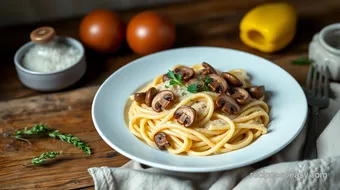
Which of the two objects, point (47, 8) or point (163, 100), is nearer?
point (163, 100)

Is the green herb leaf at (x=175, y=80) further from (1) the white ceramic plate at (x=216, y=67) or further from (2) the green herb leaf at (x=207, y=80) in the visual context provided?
(1) the white ceramic plate at (x=216, y=67)

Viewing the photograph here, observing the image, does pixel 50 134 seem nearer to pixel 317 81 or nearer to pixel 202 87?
pixel 202 87

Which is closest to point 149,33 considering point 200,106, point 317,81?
point 200,106

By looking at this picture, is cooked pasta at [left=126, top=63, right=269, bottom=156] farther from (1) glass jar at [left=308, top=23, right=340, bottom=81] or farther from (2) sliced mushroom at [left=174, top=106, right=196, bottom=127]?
(1) glass jar at [left=308, top=23, right=340, bottom=81]

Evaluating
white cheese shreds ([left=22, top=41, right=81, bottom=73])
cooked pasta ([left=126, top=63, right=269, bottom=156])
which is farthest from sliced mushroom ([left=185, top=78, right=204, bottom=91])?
white cheese shreds ([left=22, top=41, right=81, bottom=73])

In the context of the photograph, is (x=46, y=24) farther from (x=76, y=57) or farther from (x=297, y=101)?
(x=297, y=101)

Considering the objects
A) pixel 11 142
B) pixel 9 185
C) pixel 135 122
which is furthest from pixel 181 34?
pixel 9 185

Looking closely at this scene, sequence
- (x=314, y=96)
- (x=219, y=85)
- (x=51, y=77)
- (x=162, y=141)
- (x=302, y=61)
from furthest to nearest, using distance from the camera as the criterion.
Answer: (x=302, y=61)
(x=51, y=77)
(x=314, y=96)
(x=219, y=85)
(x=162, y=141)
